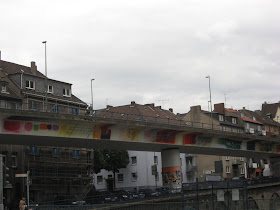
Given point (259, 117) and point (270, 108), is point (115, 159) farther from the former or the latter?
point (270, 108)

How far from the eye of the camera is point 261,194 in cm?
7256

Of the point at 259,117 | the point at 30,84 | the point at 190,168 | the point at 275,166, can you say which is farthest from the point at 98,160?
the point at 259,117

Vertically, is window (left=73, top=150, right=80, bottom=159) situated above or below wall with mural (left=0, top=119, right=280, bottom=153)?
below

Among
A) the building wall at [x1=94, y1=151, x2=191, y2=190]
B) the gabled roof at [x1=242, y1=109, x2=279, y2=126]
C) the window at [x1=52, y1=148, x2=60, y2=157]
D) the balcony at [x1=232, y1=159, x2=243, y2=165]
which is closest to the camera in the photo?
the window at [x1=52, y1=148, x2=60, y2=157]

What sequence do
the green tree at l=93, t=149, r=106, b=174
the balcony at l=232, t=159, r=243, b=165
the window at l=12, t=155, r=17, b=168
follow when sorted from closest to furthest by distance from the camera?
the window at l=12, t=155, r=17, b=168 < the green tree at l=93, t=149, r=106, b=174 < the balcony at l=232, t=159, r=243, b=165

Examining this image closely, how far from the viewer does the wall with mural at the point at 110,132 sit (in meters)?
43.0

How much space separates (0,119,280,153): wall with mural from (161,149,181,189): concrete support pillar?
6.32 ft

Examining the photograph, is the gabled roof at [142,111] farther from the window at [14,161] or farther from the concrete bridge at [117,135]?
the window at [14,161]

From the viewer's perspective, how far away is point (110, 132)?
5062 cm

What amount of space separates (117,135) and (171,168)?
11.6 m

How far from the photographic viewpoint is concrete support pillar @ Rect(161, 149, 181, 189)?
59.2 metres

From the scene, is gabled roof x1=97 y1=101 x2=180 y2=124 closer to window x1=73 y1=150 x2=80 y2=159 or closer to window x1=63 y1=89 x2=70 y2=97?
window x1=63 y1=89 x2=70 y2=97

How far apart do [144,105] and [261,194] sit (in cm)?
4171

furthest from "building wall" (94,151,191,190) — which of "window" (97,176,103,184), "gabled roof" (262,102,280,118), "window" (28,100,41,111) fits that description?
→ "gabled roof" (262,102,280,118)
